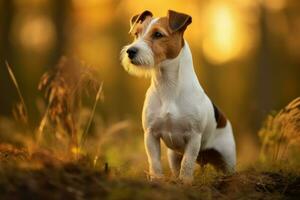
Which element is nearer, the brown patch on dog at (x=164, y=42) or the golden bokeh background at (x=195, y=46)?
the brown patch on dog at (x=164, y=42)

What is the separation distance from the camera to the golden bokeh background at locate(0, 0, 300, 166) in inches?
658

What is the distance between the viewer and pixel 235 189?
5.10 m

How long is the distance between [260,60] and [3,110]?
845cm

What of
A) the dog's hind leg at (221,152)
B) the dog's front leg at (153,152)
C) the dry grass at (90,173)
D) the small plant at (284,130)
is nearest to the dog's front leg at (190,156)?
the dry grass at (90,173)

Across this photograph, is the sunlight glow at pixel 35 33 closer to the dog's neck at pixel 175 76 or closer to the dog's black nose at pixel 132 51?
the dog's neck at pixel 175 76

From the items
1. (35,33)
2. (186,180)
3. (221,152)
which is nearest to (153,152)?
(186,180)

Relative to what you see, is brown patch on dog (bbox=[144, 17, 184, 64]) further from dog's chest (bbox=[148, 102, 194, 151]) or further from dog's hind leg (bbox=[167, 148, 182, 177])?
dog's hind leg (bbox=[167, 148, 182, 177])

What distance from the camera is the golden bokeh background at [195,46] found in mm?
16719

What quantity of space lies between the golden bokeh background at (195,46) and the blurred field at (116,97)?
0.05 metres

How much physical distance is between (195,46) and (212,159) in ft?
61.9

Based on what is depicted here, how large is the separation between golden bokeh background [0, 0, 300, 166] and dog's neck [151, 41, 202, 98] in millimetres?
5046

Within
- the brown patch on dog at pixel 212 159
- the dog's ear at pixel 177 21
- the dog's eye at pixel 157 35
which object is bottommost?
the brown patch on dog at pixel 212 159

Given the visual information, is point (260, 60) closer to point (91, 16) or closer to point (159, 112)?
point (91, 16)

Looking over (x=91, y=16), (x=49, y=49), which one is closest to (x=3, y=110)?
(x=49, y=49)
